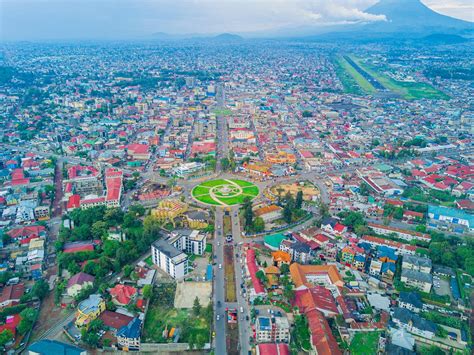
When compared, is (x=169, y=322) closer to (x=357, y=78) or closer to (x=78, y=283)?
(x=78, y=283)

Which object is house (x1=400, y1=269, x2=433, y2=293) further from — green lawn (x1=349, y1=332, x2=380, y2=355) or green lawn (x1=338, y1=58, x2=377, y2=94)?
green lawn (x1=338, y1=58, x2=377, y2=94)

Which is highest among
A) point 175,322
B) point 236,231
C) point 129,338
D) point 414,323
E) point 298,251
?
point 298,251

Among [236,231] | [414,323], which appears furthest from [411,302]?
[236,231]

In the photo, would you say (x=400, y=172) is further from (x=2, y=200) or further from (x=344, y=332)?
(x=2, y=200)

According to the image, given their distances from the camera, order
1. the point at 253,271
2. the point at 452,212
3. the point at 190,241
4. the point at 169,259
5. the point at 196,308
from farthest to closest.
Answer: the point at 452,212, the point at 190,241, the point at 253,271, the point at 169,259, the point at 196,308

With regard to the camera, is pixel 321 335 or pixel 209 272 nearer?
pixel 321 335

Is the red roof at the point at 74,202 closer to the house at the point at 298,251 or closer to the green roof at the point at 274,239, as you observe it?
the green roof at the point at 274,239

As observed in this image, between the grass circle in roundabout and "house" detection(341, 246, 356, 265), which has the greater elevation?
the grass circle in roundabout

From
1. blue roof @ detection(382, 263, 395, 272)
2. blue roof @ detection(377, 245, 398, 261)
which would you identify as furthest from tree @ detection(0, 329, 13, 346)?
blue roof @ detection(377, 245, 398, 261)

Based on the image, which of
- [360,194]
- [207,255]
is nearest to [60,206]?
[207,255]
